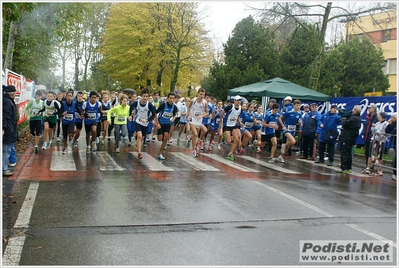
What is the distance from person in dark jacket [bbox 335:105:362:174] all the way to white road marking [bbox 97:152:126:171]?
6.25m

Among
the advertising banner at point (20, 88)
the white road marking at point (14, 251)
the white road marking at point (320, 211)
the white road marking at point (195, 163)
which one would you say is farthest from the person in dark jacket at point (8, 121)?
the advertising banner at point (20, 88)

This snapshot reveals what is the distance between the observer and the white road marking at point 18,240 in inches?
174

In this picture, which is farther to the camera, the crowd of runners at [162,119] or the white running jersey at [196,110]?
the white running jersey at [196,110]

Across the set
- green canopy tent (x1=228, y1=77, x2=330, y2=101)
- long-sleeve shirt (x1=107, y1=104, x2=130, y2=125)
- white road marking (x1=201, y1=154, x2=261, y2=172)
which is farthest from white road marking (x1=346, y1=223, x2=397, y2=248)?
green canopy tent (x1=228, y1=77, x2=330, y2=101)

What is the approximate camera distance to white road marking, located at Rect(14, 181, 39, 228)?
18.3 feet

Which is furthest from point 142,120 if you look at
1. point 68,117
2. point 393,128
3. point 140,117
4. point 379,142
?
point 393,128

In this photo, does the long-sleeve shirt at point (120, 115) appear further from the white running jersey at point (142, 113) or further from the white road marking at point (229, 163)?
the white road marking at point (229, 163)

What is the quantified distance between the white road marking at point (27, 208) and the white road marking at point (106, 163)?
227 cm

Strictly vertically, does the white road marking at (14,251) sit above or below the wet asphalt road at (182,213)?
below

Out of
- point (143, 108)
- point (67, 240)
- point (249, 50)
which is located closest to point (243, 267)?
point (67, 240)

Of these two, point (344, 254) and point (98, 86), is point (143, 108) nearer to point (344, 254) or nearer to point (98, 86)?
point (344, 254)

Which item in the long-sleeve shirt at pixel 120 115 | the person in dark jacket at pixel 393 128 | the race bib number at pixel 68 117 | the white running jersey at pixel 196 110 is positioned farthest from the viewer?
the long-sleeve shirt at pixel 120 115

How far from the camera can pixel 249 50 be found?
28969 millimetres

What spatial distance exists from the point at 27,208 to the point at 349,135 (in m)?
8.89
